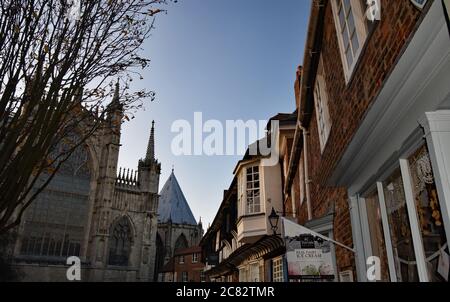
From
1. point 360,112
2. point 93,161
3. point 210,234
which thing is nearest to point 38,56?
point 360,112

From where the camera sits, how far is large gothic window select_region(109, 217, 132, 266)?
3700 cm

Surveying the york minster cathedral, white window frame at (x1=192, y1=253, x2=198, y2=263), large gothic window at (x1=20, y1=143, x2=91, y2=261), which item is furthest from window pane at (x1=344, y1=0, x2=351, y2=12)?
white window frame at (x1=192, y1=253, x2=198, y2=263)

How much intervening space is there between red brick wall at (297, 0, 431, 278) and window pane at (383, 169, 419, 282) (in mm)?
656

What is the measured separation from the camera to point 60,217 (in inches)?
1385

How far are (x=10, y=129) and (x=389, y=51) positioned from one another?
4.47m

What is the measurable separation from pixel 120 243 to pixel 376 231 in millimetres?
38141

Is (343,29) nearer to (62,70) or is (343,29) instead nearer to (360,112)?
(360,112)

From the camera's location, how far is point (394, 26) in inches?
116

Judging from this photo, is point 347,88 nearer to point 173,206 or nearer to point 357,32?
point 357,32

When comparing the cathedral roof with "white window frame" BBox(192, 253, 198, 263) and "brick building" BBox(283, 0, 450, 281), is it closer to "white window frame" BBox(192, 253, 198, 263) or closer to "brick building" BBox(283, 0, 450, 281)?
"white window frame" BBox(192, 253, 198, 263)

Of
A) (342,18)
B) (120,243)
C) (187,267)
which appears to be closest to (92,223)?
(120,243)

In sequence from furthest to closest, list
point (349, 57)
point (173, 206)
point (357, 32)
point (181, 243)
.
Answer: point (173, 206)
point (181, 243)
point (349, 57)
point (357, 32)

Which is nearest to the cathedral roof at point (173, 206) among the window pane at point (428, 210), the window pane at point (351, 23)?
the window pane at point (351, 23)

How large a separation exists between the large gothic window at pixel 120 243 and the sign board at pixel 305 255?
35.9 m
